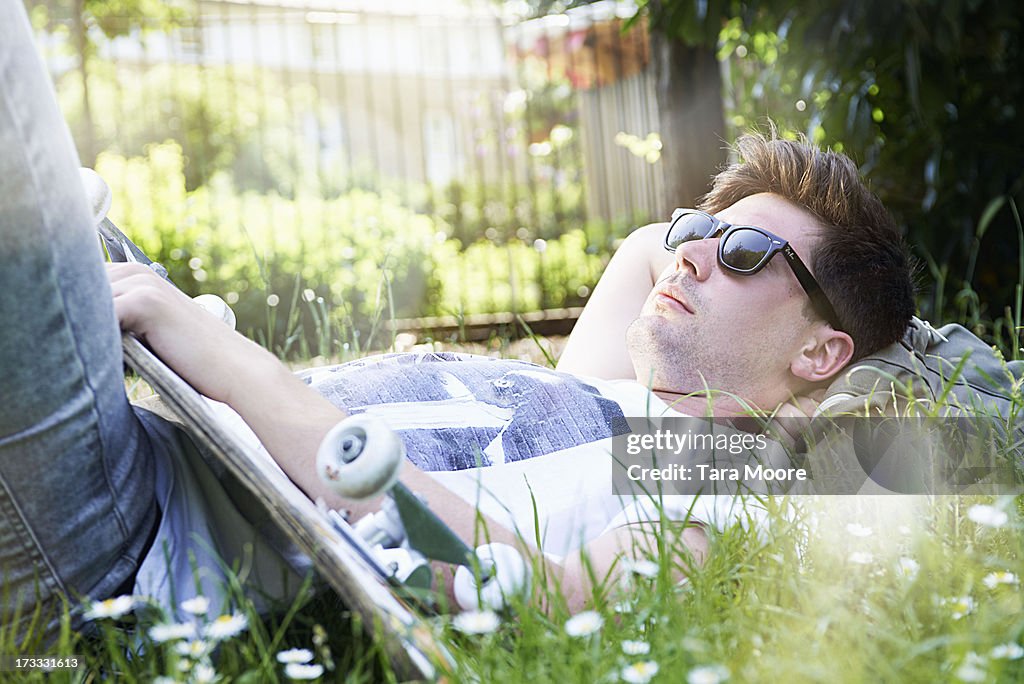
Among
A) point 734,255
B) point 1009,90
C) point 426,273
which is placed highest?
point 1009,90

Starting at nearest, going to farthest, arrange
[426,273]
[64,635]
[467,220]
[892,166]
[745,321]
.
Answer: [64,635] → [745,321] → [892,166] → [426,273] → [467,220]

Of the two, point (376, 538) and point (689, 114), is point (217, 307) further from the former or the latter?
point (689, 114)

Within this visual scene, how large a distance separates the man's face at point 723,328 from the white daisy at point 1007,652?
1154mm

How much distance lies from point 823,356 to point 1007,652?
128 centimetres

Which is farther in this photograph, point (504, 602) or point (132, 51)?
point (132, 51)

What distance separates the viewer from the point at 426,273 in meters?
7.41

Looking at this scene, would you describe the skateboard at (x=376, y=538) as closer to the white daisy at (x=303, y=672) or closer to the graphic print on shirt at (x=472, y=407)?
the white daisy at (x=303, y=672)

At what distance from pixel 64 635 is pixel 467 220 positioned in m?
8.22

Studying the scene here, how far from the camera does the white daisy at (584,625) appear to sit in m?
1.28

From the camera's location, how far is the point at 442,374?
215 cm

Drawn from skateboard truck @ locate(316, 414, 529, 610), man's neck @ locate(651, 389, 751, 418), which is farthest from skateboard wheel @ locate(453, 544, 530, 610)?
man's neck @ locate(651, 389, 751, 418)

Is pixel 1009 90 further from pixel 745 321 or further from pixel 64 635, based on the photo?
pixel 64 635

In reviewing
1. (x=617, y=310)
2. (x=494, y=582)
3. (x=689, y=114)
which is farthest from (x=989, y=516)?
(x=689, y=114)

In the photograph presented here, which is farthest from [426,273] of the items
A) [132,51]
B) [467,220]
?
[132,51]
